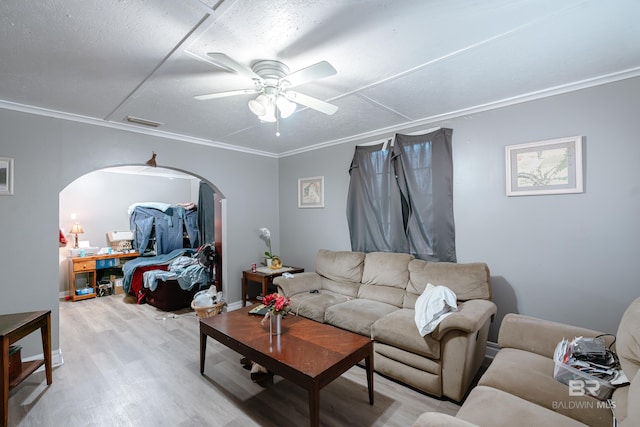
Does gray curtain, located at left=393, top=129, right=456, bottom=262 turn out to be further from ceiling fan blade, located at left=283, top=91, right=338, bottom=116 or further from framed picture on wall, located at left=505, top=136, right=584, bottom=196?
ceiling fan blade, located at left=283, top=91, right=338, bottom=116

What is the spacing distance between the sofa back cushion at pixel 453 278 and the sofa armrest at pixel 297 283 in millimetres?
1201

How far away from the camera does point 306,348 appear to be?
210cm

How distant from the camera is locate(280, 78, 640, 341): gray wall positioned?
2.27 m

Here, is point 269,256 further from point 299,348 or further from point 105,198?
point 105,198

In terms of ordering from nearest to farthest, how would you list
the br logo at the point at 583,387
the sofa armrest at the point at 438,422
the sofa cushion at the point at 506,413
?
1. the sofa armrest at the point at 438,422
2. the sofa cushion at the point at 506,413
3. the br logo at the point at 583,387

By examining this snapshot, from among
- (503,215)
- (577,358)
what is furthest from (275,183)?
(577,358)

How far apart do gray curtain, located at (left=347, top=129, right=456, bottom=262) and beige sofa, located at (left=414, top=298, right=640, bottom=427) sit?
1.49 metres

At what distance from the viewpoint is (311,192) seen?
448 centimetres

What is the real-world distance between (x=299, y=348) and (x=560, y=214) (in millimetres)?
2465

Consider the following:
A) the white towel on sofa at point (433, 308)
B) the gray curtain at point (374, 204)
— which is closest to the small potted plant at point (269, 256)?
the gray curtain at point (374, 204)

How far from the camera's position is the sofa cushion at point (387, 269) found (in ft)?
10.5

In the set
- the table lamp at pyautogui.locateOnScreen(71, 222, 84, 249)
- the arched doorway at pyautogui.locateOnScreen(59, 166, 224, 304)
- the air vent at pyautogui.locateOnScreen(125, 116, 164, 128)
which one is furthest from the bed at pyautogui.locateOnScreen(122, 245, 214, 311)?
the air vent at pyautogui.locateOnScreen(125, 116, 164, 128)

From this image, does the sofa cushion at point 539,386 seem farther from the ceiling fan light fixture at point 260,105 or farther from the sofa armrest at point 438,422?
the ceiling fan light fixture at point 260,105

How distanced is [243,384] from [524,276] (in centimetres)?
270
